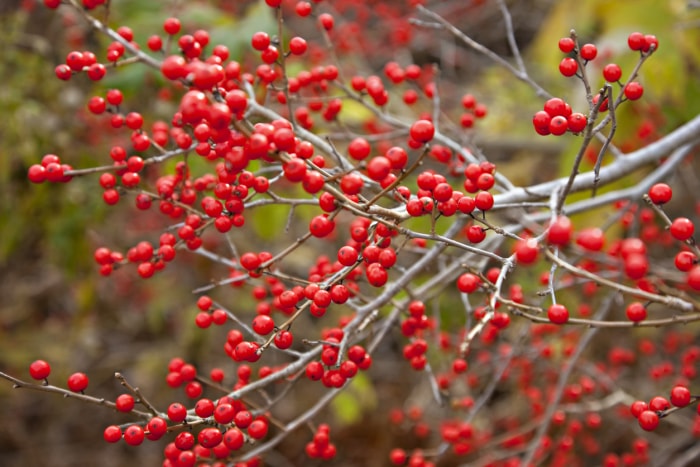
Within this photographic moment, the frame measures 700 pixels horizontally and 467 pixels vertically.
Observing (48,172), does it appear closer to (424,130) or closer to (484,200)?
(424,130)

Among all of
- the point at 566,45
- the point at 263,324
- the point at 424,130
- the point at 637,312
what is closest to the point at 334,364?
the point at 263,324

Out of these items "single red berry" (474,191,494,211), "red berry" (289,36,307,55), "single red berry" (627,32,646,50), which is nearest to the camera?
"single red berry" (474,191,494,211)

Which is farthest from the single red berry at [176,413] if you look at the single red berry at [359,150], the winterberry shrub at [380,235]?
the single red berry at [359,150]

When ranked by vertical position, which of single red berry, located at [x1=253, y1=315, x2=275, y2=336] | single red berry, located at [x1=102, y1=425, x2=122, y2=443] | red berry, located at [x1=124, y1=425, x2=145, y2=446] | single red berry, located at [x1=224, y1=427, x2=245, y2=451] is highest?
single red berry, located at [x1=253, y1=315, x2=275, y2=336]

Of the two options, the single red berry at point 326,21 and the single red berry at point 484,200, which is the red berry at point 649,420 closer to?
the single red berry at point 484,200

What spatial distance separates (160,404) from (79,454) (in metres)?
1.20

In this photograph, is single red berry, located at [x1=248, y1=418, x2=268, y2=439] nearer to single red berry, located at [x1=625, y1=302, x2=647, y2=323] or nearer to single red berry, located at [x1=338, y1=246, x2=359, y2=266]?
single red berry, located at [x1=338, y1=246, x2=359, y2=266]

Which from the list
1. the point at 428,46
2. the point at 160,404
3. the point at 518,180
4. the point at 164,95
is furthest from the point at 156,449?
the point at 428,46

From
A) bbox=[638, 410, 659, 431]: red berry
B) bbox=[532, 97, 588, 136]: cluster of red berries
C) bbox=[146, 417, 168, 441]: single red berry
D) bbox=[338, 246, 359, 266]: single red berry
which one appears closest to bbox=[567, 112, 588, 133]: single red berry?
bbox=[532, 97, 588, 136]: cluster of red berries

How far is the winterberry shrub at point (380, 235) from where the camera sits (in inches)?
52.4

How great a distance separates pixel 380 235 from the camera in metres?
1.43

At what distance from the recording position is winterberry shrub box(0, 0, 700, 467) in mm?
1332

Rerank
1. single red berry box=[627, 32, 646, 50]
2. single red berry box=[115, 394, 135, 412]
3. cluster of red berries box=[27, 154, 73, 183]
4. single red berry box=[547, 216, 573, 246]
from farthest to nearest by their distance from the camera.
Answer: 1. cluster of red berries box=[27, 154, 73, 183]
2. single red berry box=[627, 32, 646, 50]
3. single red berry box=[115, 394, 135, 412]
4. single red berry box=[547, 216, 573, 246]

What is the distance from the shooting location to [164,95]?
2826 millimetres
